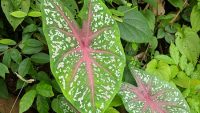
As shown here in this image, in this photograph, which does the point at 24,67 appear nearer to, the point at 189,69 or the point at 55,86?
the point at 55,86

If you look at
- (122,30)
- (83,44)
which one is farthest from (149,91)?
(83,44)

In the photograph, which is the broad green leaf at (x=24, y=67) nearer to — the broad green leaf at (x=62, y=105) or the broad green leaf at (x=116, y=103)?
the broad green leaf at (x=62, y=105)

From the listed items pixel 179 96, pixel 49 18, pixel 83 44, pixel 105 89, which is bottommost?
pixel 179 96

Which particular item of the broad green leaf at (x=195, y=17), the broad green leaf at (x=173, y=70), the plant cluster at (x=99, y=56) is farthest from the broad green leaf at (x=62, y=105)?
the broad green leaf at (x=195, y=17)

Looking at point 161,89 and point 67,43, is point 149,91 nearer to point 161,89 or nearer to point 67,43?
point 161,89

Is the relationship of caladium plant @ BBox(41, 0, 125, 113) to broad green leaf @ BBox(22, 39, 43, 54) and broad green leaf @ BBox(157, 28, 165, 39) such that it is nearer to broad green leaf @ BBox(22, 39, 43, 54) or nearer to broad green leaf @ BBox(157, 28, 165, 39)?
broad green leaf @ BBox(22, 39, 43, 54)
